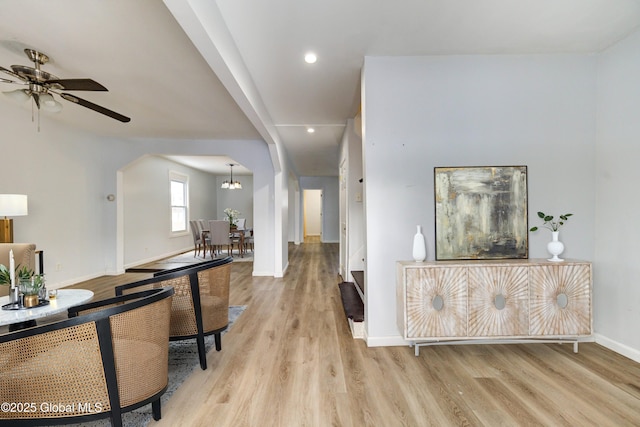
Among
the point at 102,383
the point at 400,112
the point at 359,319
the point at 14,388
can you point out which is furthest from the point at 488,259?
the point at 14,388

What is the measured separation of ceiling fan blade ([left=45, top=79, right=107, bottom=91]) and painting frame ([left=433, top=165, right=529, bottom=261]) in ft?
9.93

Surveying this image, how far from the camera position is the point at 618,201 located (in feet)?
8.18

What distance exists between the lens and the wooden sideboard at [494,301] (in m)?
2.38

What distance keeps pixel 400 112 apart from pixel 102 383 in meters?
2.74

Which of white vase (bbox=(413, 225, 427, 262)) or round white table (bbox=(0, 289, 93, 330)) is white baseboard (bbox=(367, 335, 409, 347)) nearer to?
white vase (bbox=(413, 225, 427, 262))

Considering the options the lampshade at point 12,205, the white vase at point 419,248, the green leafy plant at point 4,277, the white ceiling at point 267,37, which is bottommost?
the green leafy plant at point 4,277

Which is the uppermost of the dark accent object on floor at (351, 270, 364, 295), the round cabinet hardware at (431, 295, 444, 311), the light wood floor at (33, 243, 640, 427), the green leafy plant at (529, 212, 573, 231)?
the green leafy plant at (529, 212, 573, 231)

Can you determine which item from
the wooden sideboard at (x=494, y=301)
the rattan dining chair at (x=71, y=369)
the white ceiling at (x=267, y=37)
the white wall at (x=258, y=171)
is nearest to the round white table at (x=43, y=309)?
the rattan dining chair at (x=71, y=369)

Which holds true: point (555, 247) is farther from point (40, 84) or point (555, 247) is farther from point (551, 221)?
point (40, 84)

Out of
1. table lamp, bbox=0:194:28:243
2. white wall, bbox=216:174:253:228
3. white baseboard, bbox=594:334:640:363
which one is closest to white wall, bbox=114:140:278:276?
table lamp, bbox=0:194:28:243

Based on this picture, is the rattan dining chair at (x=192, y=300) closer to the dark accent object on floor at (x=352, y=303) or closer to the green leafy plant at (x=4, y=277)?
the green leafy plant at (x=4, y=277)

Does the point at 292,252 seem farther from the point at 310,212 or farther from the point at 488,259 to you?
the point at 488,259

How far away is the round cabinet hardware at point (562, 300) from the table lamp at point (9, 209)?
5338 mm

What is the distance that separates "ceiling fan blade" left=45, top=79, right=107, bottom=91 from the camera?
2451 mm
